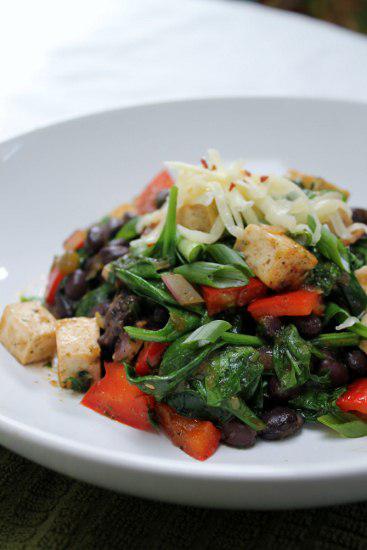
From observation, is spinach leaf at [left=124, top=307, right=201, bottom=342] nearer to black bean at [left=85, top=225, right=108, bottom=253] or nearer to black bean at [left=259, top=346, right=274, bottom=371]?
black bean at [left=259, top=346, right=274, bottom=371]

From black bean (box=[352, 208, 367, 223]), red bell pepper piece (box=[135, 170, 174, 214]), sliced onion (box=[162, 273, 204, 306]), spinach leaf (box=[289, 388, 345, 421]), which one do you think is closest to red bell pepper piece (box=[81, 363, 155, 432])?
sliced onion (box=[162, 273, 204, 306])

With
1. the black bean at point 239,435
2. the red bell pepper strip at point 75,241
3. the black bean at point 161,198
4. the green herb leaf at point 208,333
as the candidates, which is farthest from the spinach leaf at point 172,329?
the red bell pepper strip at point 75,241

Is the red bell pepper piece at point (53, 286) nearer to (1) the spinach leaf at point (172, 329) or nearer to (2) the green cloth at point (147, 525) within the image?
(1) the spinach leaf at point (172, 329)

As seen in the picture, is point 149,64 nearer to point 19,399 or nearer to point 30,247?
point 30,247

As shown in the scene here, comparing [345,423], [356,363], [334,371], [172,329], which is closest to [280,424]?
[345,423]

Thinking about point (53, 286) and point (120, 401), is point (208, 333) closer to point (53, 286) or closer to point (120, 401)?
point (120, 401)
